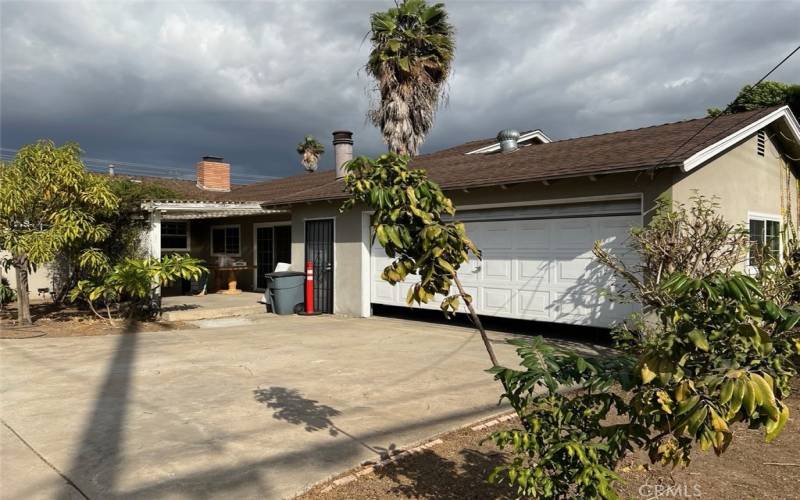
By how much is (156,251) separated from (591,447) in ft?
37.6

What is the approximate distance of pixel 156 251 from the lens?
11.9m

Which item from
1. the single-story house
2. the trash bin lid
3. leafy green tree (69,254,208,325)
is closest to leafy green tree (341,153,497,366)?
the single-story house

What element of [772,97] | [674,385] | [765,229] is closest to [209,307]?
[765,229]

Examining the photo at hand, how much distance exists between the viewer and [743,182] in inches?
381

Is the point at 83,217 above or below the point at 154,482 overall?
above

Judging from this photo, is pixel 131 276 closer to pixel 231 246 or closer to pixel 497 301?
pixel 497 301

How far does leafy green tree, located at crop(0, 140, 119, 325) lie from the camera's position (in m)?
9.49

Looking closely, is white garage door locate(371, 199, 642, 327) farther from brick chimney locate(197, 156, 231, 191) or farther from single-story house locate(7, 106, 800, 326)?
brick chimney locate(197, 156, 231, 191)

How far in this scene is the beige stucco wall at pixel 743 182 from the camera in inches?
321

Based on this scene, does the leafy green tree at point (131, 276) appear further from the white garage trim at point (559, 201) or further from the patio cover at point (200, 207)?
the white garage trim at point (559, 201)

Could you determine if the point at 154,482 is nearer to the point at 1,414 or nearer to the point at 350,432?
the point at 350,432

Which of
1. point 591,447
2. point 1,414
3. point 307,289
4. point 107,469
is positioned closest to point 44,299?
point 307,289

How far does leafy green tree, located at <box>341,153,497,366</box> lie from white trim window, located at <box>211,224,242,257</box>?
16.5m

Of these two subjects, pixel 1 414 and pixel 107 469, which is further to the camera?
pixel 1 414
